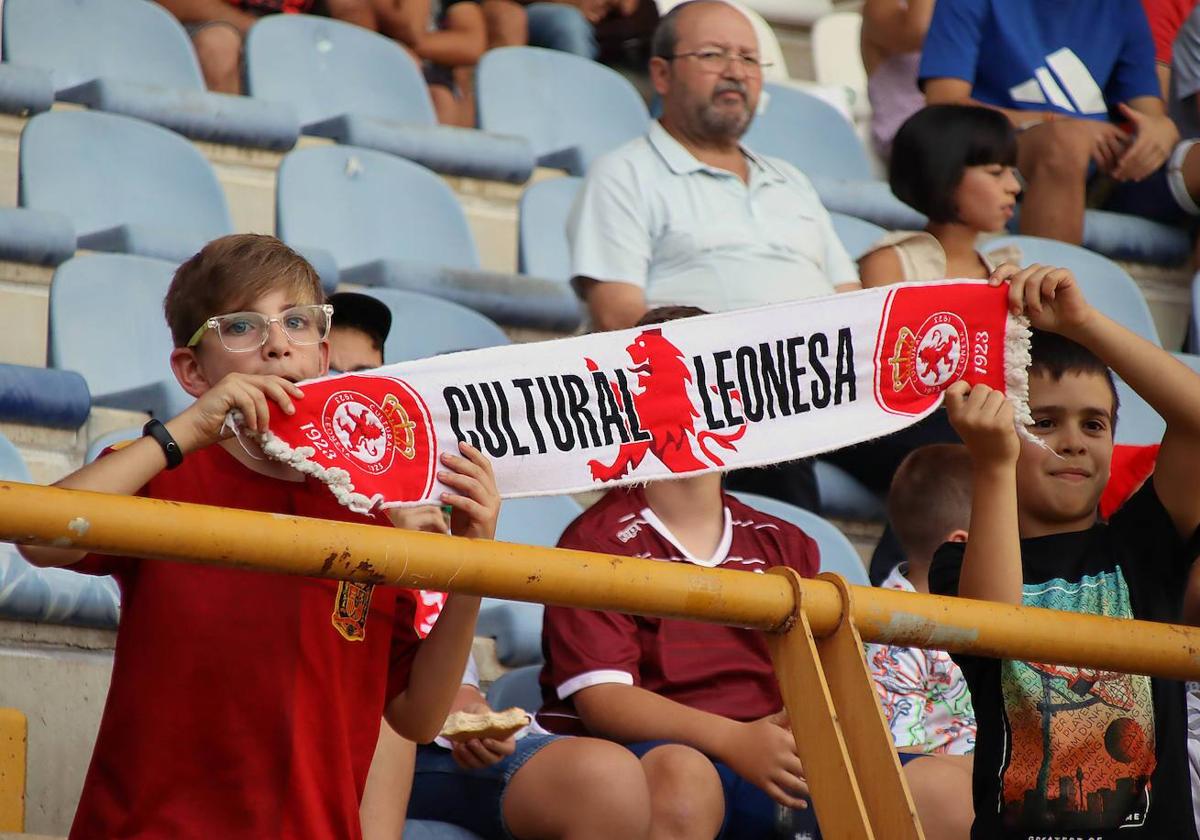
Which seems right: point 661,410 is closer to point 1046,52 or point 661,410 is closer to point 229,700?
point 229,700

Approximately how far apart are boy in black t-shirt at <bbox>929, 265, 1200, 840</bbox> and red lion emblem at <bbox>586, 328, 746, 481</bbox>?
0.34m

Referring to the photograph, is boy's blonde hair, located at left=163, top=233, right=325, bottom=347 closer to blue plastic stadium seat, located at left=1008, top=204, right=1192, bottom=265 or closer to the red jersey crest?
the red jersey crest

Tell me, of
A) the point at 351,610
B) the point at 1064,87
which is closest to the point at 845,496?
the point at 1064,87

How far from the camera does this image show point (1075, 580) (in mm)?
2350

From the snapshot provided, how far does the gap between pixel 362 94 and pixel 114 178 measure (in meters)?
1.07

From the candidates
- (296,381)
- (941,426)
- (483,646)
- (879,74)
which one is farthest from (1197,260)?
(296,381)

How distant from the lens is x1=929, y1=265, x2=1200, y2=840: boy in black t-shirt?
2199 mm

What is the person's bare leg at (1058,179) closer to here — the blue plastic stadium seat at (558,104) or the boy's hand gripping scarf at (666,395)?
the blue plastic stadium seat at (558,104)

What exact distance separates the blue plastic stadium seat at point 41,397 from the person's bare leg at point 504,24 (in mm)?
2673

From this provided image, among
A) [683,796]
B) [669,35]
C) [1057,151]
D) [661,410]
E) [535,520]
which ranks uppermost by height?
[669,35]

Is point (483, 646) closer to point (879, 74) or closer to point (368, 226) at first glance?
point (368, 226)

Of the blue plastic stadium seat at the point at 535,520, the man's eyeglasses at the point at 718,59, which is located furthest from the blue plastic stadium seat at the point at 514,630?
the man's eyeglasses at the point at 718,59

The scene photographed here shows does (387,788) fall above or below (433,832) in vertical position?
above

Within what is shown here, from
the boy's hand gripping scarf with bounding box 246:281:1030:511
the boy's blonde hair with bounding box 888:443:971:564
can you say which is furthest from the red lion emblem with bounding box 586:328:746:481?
the boy's blonde hair with bounding box 888:443:971:564
